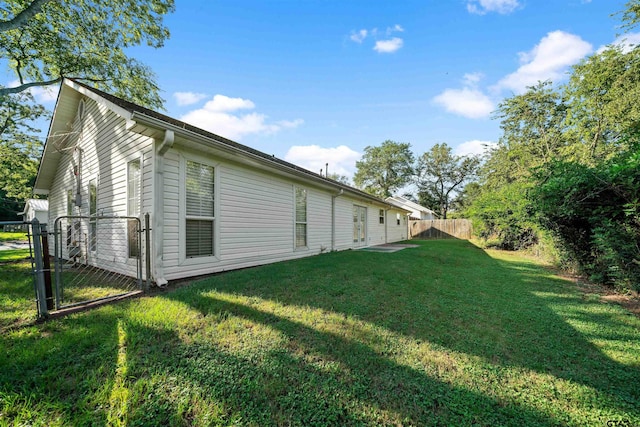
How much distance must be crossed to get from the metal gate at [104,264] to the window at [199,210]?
0.83 meters

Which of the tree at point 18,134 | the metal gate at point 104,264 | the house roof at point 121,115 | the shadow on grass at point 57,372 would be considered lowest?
the shadow on grass at point 57,372

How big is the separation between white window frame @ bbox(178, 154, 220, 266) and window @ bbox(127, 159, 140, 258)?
3.31 feet

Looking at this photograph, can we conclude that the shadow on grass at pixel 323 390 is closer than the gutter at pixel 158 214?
Yes

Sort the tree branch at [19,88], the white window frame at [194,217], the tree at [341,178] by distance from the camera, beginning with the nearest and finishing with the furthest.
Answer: the white window frame at [194,217]
the tree branch at [19,88]
the tree at [341,178]

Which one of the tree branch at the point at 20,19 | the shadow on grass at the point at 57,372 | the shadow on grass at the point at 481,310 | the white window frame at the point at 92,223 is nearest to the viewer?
the shadow on grass at the point at 57,372

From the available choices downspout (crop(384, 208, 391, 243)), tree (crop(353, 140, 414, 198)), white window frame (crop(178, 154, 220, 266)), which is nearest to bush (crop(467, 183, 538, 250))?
downspout (crop(384, 208, 391, 243))

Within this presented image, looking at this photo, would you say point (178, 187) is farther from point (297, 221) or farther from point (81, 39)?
point (81, 39)

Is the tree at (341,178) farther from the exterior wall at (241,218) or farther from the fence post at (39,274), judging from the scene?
the fence post at (39,274)

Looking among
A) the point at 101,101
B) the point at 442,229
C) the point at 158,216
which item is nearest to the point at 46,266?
the point at 158,216

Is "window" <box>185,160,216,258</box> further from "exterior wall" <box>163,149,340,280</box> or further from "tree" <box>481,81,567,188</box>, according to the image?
"tree" <box>481,81,567,188</box>

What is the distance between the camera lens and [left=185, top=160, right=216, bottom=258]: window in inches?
195

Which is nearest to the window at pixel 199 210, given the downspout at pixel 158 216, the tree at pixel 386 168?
the downspout at pixel 158 216

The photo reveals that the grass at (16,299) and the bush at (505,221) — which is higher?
the bush at (505,221)

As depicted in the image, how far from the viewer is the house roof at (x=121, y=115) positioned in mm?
4141
